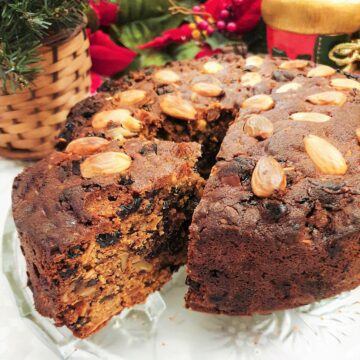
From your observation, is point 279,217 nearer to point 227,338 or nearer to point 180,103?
point 227,338

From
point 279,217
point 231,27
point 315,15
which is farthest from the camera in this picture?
point 231,27

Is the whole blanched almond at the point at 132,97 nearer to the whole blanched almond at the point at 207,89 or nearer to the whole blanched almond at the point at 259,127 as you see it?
the whole blanched almond at the point at 207,89

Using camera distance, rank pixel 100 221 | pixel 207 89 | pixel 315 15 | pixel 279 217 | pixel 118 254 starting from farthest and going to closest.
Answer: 1. pixel 315 15
2. pixel 207 89
3. pixel 118 254
4. pixel 100 221
5. pixel 279 217

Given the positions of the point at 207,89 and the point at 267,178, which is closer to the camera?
the point at 267,178

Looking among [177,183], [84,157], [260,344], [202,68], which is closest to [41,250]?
[84,157]

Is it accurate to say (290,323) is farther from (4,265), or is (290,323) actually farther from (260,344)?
(4,265)

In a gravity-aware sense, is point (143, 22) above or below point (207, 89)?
below

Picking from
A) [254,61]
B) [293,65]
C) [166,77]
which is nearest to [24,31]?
[166,77]
